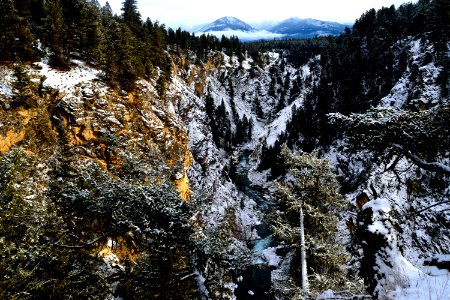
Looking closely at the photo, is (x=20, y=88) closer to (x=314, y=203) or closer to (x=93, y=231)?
(x=93, y=231)

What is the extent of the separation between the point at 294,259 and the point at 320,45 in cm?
19431

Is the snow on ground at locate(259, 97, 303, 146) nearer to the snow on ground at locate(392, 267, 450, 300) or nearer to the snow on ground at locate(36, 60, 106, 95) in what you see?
the snow on ground at locate(36, 60, 106, 95)

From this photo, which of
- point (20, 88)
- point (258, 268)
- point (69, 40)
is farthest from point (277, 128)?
point (20, 88)

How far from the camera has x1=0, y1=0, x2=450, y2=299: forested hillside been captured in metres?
8.57

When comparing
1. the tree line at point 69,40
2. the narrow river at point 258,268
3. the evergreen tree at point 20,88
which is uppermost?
the tree line at point 69,40

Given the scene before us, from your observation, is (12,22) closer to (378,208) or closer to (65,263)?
(65,263)

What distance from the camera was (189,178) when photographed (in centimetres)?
5734

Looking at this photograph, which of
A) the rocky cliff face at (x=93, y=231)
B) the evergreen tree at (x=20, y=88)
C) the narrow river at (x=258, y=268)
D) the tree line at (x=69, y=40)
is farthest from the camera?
the narrow river at (x=258, y=268)

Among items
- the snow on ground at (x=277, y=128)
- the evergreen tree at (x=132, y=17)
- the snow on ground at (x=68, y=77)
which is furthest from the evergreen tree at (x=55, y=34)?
the snow on ground at (x=277, y=128)

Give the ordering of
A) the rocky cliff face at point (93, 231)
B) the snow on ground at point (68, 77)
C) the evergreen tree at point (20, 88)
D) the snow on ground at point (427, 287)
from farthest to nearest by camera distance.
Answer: the snow on ground at point (68, 77)
the evergreen tree at point (20, 88)
the rocky cliff face at point (93, 231)
the snow on ground at point (427, 287)

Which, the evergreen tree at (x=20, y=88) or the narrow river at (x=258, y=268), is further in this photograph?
the narrow river at (x=258, y=268)

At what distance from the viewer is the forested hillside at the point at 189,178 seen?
28.1ft

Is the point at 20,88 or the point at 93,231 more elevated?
the point at 20,88

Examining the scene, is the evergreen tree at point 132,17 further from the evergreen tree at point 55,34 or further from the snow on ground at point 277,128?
the snow on ground at point 277,128
